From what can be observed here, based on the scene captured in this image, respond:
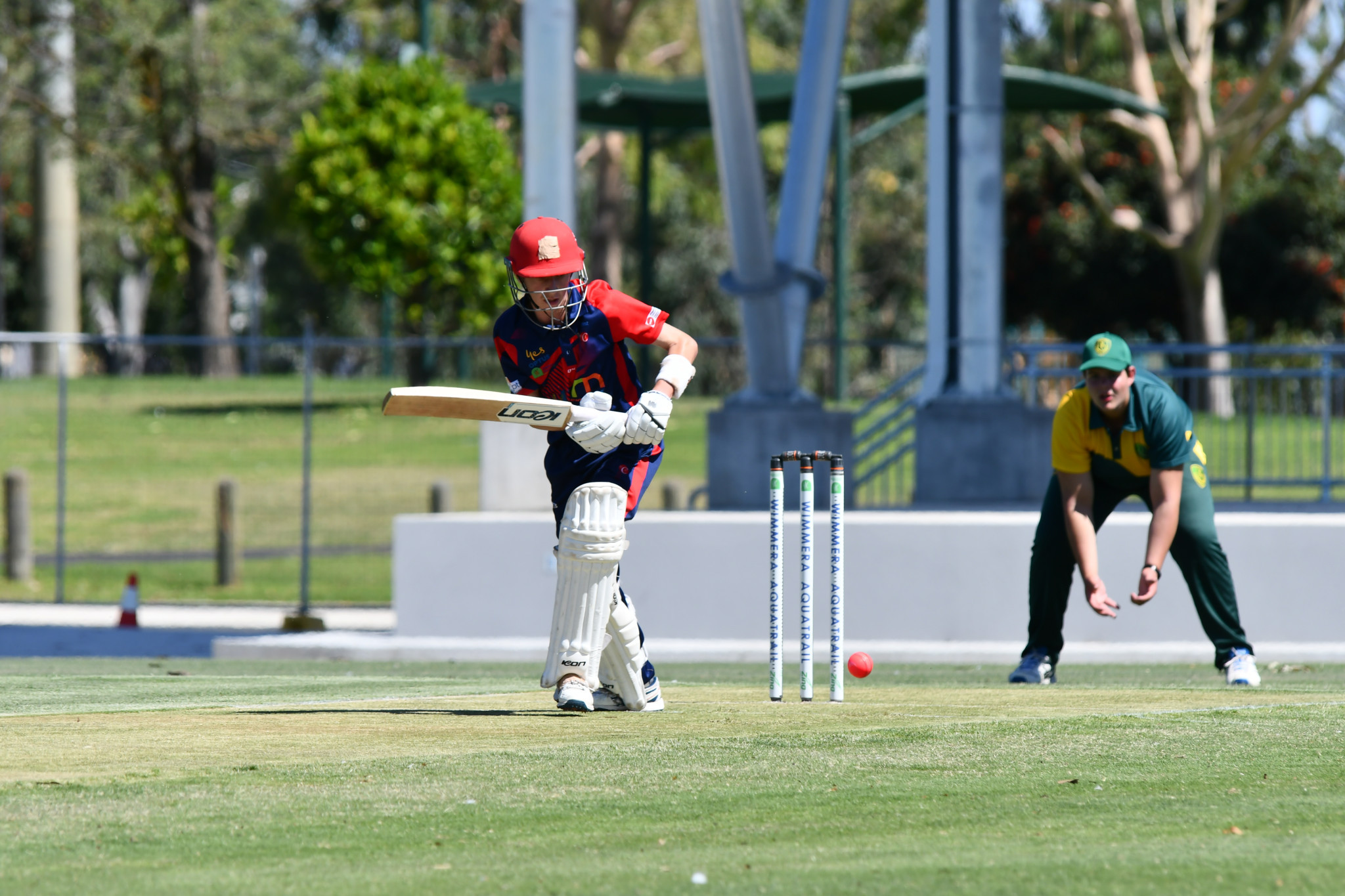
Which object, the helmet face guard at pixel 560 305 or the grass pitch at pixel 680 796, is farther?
the helmet face guard at pixel 560 305

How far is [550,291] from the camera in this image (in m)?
6.36

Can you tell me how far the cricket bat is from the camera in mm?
6168

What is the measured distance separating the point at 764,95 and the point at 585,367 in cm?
1520

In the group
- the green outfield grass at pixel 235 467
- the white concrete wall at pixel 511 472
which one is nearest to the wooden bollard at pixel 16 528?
the green outfield grass at pixel 235 467

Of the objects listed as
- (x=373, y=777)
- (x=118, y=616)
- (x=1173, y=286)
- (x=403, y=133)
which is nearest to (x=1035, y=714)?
(x=373, y=777)

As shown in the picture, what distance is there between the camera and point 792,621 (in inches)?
508

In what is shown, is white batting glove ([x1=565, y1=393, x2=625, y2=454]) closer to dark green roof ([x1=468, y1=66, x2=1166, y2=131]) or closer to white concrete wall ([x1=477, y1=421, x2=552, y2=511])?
white concrete wall ([x1=477, y1=421, x2=552, y2=511])

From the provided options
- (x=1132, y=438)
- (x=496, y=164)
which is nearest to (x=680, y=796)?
(x=1132, y=438)

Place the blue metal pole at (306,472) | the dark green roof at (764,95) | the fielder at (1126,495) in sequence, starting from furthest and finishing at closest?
the dark green roof at (764,95), the blue metal pole at (306,472), the fielder at (1126,495)

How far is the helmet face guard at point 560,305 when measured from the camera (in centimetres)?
636

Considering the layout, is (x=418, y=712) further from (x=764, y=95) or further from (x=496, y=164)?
(x=496, y=164)

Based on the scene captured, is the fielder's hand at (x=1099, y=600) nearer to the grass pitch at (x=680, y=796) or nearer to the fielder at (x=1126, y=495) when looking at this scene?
the fielder at (x=1126, y=495)

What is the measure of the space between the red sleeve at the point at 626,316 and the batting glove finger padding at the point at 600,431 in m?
0.37

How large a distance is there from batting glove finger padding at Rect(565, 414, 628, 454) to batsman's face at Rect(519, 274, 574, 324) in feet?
1.44
